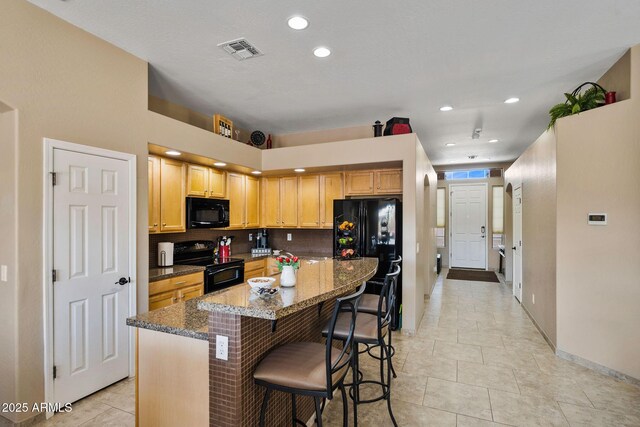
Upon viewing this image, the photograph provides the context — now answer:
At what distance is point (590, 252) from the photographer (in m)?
3.20

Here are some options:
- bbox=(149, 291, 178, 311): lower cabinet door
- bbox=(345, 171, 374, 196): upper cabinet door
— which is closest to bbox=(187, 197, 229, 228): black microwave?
bbox=(149, 291, 178, 311): lower cabinet door

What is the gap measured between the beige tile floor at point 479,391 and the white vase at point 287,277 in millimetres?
1168

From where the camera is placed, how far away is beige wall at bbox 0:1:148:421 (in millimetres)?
2215

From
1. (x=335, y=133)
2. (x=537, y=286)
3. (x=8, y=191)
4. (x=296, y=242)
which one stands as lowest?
(x=537, y=286)

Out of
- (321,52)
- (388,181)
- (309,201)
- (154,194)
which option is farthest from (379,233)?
(154,194)

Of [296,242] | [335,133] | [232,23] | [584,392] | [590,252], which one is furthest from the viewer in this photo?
[296,242]

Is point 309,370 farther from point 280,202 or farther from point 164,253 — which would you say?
point 280,202

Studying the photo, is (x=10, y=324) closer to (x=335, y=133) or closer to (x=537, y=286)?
(x=335, y=133)

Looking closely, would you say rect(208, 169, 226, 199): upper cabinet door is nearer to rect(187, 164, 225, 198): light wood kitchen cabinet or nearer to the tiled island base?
rect(187, 164, 225, 198): light wood kitchen cabinet

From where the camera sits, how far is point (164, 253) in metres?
3.84

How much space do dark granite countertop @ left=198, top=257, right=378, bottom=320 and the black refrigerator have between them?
171 centimetres

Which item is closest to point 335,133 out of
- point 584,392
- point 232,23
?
point 232,23

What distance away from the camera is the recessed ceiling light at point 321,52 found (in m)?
2.86

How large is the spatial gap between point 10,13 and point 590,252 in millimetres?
5125
